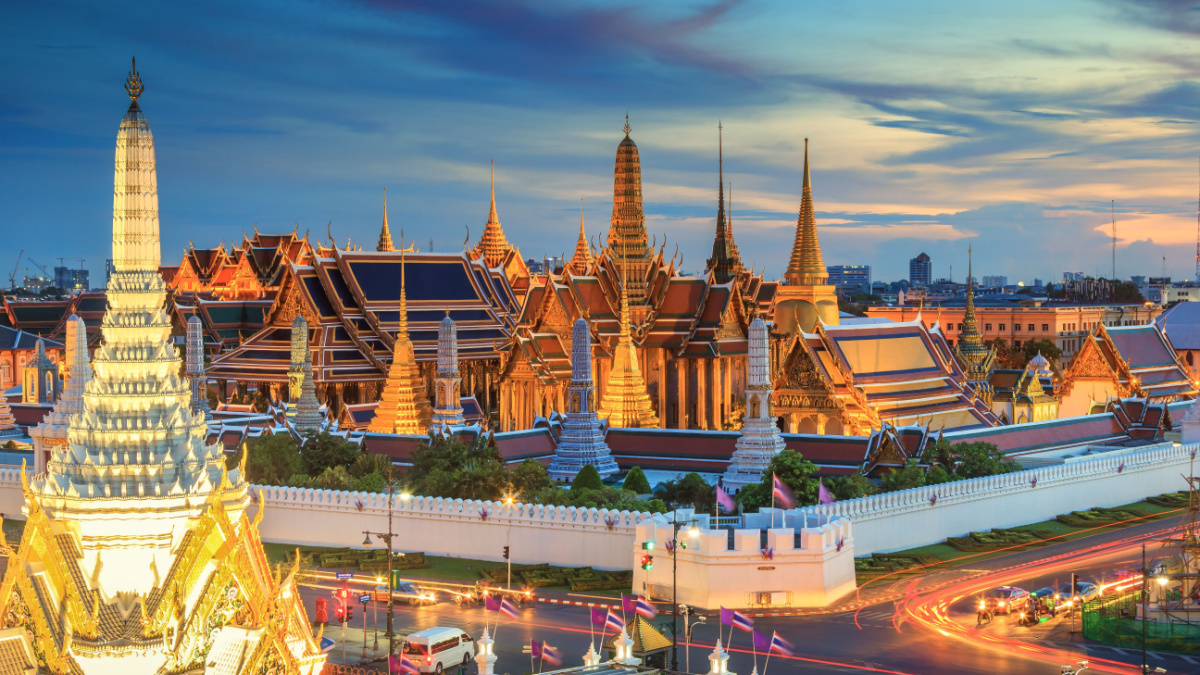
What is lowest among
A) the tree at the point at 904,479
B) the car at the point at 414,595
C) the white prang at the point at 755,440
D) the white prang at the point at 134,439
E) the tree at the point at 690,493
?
the car at the point at 414,595

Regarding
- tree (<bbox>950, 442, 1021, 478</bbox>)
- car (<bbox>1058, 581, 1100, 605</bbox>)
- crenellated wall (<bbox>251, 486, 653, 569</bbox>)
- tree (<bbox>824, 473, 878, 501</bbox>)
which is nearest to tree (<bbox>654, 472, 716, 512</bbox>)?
tree (<bbox>824, 473, 878, 501</bbox>)

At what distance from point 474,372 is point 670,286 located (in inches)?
480

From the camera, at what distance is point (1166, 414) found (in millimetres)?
51875

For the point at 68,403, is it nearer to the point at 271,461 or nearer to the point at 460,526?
the point at 271,461

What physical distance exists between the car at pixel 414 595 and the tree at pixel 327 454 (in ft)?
33.7

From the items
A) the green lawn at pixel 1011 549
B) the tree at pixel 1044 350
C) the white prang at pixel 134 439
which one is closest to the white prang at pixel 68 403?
the green lawn at pixel 1011 549

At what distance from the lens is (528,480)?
38.3m

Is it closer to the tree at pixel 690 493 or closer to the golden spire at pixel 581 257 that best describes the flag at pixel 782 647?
the tree at pixel 690 493

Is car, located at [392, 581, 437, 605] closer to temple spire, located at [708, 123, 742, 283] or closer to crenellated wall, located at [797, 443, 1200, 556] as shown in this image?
crenellated wall, located at [797, 443, 1200, 556]

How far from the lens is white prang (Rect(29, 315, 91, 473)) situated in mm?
41750

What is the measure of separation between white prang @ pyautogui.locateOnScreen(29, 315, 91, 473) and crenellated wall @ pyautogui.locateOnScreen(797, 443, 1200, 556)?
20.3 m

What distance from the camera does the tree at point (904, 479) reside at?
3862 centimetres

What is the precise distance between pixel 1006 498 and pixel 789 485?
6.97 meters

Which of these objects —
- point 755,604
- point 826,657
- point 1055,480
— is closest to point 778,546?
point 755,604
